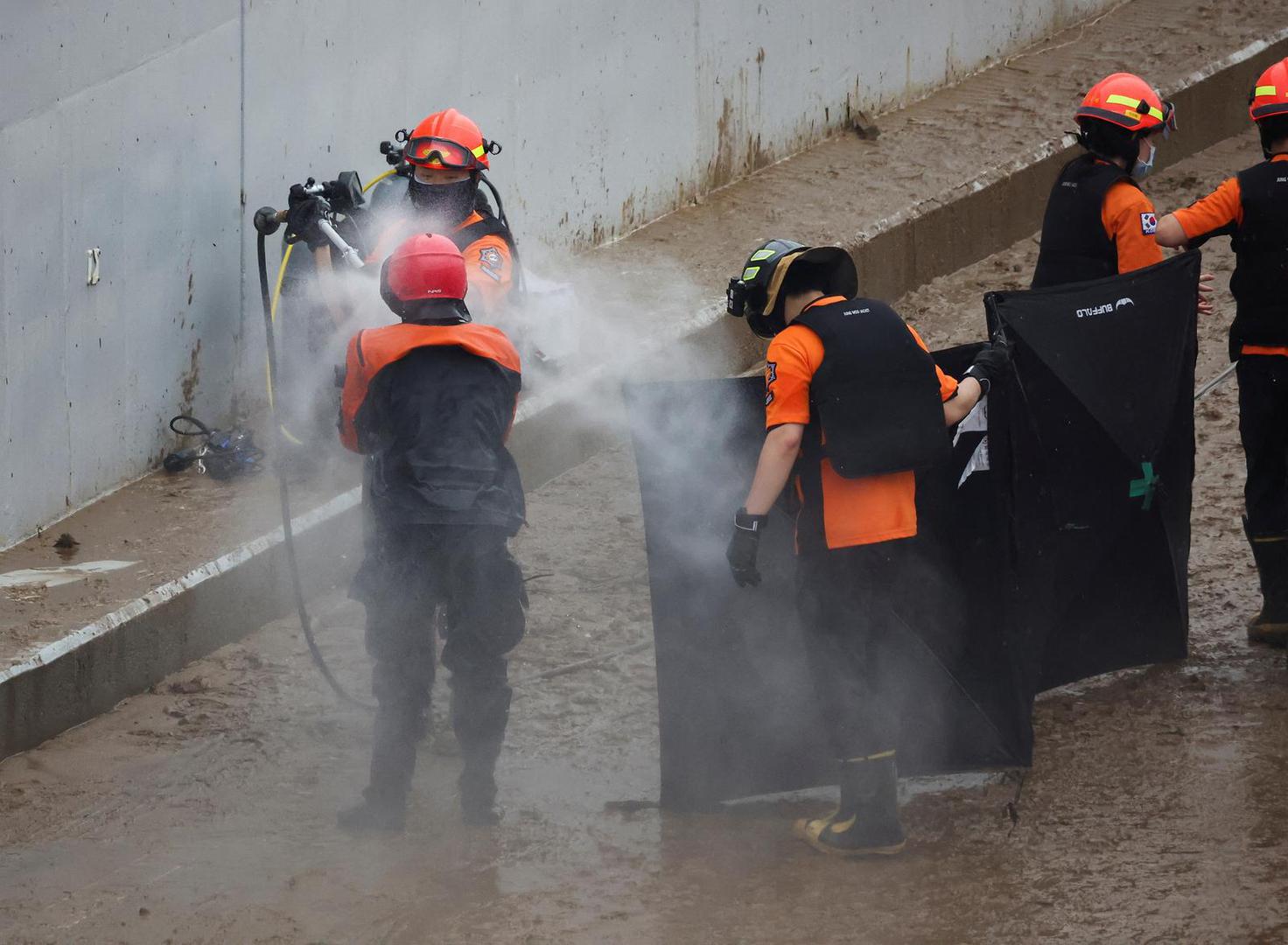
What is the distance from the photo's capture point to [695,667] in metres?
5.32

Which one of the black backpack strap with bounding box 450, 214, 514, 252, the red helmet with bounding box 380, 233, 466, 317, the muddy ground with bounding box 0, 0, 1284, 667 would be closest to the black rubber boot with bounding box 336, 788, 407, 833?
the muddy ground with bounding box 0, 0, 1284, 667

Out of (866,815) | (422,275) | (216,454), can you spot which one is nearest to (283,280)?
(216,454)

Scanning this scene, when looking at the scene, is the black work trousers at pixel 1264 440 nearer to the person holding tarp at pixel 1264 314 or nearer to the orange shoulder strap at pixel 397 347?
the person holding tarp at pixel 1264 314

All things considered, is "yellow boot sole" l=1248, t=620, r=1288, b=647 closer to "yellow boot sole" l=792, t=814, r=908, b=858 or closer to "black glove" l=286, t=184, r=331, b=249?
"yellow boot sole" l=792, t=814, r=908, b=858

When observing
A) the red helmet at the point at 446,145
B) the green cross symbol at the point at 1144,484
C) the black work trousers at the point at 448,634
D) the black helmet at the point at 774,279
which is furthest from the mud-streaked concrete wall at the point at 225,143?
the green cross symbol at the point at 1144,484

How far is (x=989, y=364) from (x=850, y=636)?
0.96 meters

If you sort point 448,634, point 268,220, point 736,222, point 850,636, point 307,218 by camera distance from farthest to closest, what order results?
point 736,222, point 268,220, point 307,218, point 448,634, point 850,636

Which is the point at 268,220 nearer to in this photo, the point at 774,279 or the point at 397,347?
the point at 397,347

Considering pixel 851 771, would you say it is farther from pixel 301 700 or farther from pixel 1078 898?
pixel 301 700

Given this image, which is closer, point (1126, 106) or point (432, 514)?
point (432, 514)

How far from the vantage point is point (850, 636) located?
5141 mm

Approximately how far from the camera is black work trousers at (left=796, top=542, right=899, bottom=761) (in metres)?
5.10

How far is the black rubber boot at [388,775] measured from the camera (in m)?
5.29

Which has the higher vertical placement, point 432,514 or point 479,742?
point 432,514
